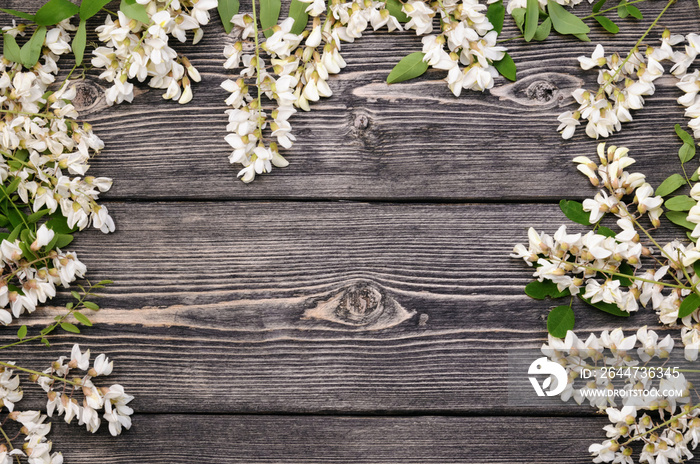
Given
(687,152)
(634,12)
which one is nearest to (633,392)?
(687,152)

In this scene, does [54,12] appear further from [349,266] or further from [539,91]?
[539,91]

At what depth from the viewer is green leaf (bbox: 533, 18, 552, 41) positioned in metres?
0.76

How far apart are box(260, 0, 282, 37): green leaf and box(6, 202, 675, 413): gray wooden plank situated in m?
0.27

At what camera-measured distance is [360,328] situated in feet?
2.47

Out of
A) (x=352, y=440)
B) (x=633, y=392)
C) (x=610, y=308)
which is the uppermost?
(x=610, y=308)

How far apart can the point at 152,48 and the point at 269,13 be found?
0.18 meters

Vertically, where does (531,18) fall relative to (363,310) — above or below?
above

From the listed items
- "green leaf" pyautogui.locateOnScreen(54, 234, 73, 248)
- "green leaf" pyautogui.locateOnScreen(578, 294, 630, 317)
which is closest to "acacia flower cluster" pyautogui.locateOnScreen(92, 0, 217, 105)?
"green leaf" pyautogui.locateOnScreen(54, 234, 73, 248)

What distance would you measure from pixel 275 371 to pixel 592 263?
52 cm

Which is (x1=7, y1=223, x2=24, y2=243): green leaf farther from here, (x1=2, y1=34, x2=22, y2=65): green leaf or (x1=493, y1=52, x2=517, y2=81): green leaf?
(x1=493, y1=52, x2=517, y2=81): green leaf

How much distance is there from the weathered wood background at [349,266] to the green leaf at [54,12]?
13 centimetres

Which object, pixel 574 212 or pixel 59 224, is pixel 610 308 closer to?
pixel 574 212

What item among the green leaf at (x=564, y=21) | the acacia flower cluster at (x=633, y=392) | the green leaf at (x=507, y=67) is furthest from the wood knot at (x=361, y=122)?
the acacia flower cluster at (x=633, y=392)

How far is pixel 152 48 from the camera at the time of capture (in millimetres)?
721
